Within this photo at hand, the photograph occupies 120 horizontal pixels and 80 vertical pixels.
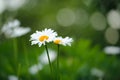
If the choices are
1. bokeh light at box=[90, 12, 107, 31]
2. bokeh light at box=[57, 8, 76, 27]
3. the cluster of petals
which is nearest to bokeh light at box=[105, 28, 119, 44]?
bokeh light at box=[90, 12, 107, 31]

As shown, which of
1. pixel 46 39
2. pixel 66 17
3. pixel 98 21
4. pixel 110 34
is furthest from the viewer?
pixel 66 17

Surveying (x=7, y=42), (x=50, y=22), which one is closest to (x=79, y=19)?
(x=50, y=22)

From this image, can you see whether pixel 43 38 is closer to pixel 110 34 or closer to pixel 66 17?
pixel 110 34

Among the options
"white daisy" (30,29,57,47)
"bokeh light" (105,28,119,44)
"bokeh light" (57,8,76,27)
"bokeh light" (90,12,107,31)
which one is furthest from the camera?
"bokeh light" (57,8,76,27)

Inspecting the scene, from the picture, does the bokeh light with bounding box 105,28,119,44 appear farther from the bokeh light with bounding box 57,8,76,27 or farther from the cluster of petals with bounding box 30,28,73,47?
the cluster of petals with bounding box 30,28,73,47

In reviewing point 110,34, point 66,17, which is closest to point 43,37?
point 110,34

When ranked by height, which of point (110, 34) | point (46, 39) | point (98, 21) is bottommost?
point (46, 39)

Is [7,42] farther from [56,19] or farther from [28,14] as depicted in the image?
[56,19]

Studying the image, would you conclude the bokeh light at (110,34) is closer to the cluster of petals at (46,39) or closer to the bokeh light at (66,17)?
the bokeh light at (66,17)

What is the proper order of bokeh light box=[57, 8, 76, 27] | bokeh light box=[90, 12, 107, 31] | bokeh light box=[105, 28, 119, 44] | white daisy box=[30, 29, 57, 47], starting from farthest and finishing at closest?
bokeh light box=[57, 8, 76, 27]
bokeh light box=[90, 12, 107, 31]
bokeh light box=[105, 28, 119, 44]
white daisy box=[30, 29, 57, 47]

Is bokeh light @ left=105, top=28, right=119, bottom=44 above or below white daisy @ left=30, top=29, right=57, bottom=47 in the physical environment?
above

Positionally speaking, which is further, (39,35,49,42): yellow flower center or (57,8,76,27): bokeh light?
(57,8,76,27): bokeh light

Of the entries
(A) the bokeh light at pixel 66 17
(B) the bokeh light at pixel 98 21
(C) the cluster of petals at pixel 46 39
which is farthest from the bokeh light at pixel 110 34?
(C) the cluster of petals at pixel 46 39
